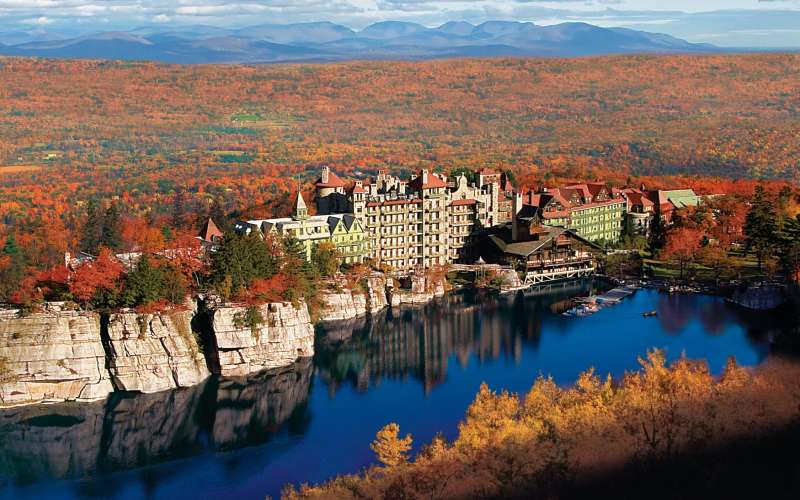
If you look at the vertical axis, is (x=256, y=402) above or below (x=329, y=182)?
below

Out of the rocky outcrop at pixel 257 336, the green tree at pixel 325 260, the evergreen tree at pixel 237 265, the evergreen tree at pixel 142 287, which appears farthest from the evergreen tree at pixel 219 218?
the evergreen tree at pixel 142 287

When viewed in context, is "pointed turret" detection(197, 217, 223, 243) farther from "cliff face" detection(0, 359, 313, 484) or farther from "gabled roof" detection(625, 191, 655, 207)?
"gabled roof" detection(625, 191, 655, 207)

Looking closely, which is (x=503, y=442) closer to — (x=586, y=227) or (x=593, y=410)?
(x=593, y=410)

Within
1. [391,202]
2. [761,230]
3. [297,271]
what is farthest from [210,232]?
[761,230]

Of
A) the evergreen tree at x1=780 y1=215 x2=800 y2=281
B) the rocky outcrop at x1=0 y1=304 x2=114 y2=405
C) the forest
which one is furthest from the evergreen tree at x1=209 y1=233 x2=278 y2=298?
the evergreen tree at x1=780 y1=215 x2=800 y2=281

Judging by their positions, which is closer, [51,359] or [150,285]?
[51,359]

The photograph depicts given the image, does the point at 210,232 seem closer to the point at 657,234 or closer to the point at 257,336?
the point at 257,336

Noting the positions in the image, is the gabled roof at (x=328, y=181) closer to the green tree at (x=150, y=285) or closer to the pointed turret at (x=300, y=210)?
the pointed turret at (x=300, y=210)

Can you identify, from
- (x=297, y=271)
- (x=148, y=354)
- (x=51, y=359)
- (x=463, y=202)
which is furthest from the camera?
(x=463, y=202)
